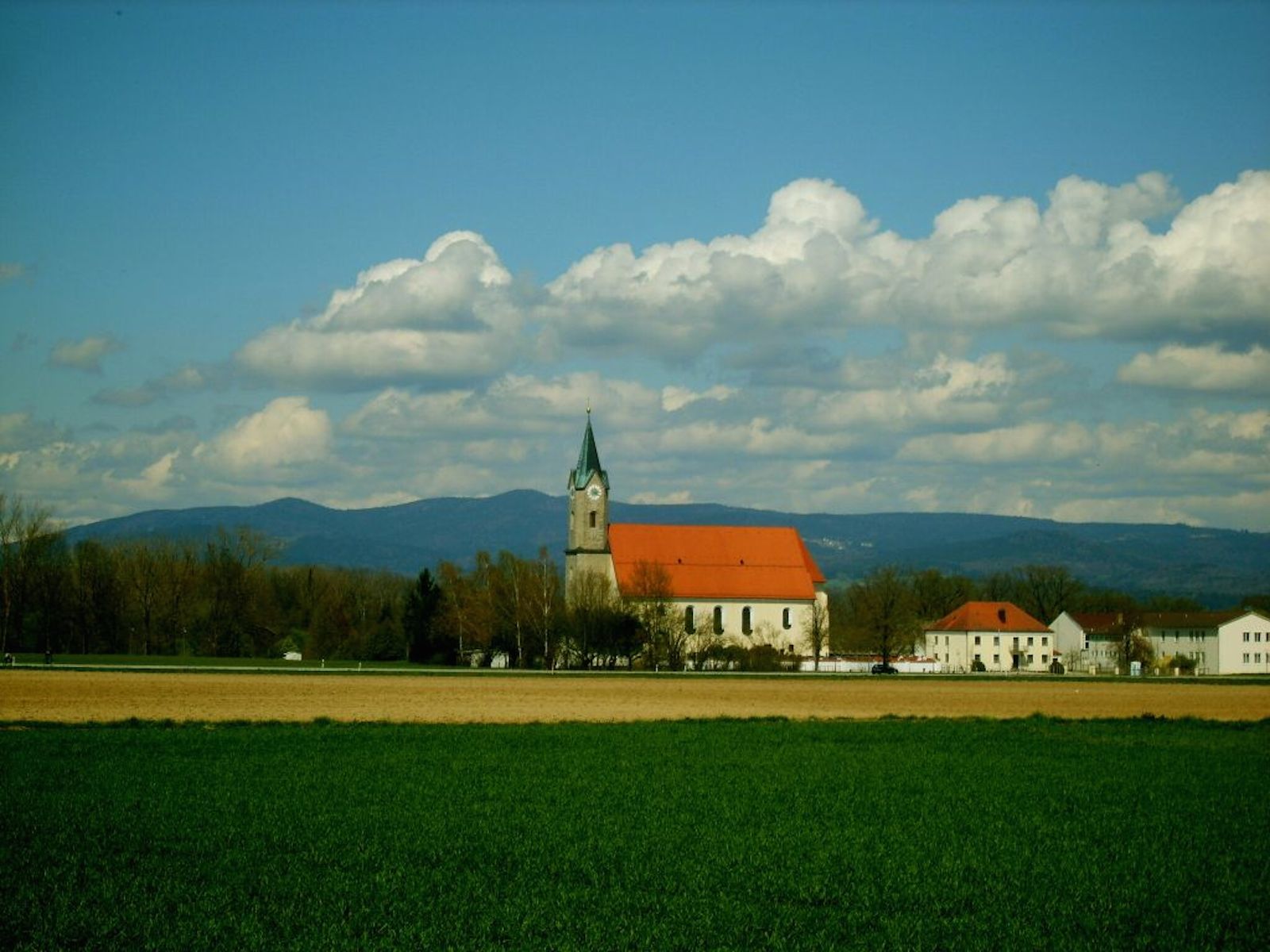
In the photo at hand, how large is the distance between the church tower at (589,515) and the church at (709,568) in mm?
71

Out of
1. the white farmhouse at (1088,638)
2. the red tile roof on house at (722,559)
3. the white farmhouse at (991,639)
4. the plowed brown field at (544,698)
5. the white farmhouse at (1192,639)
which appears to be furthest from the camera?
the white farmhouse at (1192,639)

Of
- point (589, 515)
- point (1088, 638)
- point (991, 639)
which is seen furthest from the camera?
A: point (1088, 638)

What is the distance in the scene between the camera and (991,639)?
465 feet

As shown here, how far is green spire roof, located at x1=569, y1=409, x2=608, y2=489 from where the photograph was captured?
122812 mm

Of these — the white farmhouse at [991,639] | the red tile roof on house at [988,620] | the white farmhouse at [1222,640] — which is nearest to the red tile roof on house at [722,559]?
the red tile roof on house at [988,620]

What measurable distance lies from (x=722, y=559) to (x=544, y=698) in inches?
2781

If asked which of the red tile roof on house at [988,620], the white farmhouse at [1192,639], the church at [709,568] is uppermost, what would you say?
the church at [709,568]

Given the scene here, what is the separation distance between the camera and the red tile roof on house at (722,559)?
123750 mm

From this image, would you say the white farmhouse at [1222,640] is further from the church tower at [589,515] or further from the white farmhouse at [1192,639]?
the church tower at [589,515]

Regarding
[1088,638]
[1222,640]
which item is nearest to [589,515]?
[1088,638]

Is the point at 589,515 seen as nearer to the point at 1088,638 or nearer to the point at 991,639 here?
the point at 991,639

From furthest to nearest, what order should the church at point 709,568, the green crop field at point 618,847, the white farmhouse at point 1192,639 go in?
the white farmhouse at point 1192,639
the church at point 709,568
the green crop field at point 618,847

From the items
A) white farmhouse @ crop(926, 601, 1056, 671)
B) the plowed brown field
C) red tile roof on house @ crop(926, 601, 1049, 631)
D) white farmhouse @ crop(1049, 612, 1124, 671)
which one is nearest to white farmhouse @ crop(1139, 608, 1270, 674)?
white farmhouse @ crop(1049, 612, 1124, 671)

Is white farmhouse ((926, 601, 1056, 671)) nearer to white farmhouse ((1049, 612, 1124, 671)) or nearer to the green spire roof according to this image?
white farmhouse ((1049, 612, 1124, 671))
